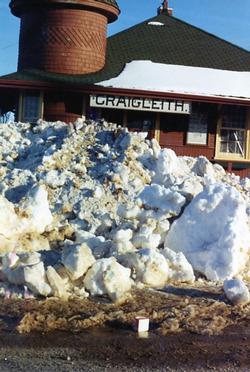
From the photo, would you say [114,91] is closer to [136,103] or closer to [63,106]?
[136,103]

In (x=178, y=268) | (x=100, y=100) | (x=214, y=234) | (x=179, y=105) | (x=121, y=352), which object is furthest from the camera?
(x=179, y=105)

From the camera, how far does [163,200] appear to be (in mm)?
9883

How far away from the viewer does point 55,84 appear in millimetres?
18234

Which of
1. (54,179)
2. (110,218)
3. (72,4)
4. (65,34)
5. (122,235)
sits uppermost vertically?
(72,4)

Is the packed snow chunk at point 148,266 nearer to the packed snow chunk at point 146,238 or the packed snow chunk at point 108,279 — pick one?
the packed snow chunk at point 108,279

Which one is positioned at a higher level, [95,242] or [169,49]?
[169,49]

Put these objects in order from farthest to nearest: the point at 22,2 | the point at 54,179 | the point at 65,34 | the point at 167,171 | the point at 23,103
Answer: the point at 22,2, the point at 65,34, the point at 23,103, the point at 167,171, the point at 54,179

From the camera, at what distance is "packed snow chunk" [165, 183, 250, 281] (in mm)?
8969

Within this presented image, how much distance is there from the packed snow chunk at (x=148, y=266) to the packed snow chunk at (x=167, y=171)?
2.38 m

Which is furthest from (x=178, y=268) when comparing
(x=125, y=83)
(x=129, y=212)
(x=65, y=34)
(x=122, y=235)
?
(x=65, y=34)

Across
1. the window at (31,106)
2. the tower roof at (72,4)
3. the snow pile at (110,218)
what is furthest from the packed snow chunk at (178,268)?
the tower roof at (72,4)

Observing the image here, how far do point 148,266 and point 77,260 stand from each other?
3.23 feet

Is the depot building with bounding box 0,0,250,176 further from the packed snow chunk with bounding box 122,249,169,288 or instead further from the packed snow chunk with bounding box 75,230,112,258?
the packed snow chunk with bounding box 122,249,169,288

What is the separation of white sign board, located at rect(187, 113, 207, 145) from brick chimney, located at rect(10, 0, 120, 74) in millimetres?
3468
